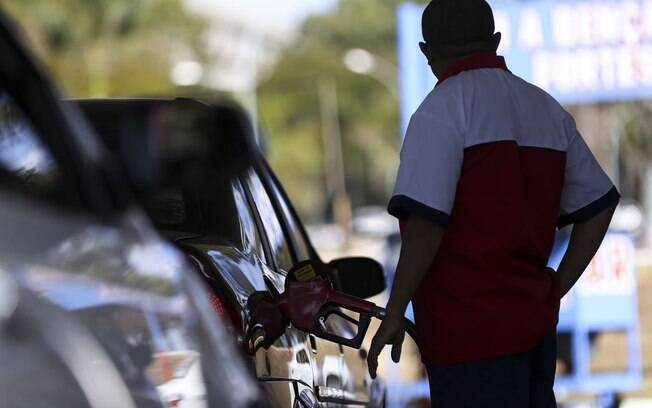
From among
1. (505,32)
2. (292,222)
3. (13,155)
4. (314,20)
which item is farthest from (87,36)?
(314,20)

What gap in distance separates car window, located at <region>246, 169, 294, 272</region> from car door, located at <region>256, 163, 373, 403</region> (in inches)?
5.0

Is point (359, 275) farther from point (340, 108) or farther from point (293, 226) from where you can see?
point (340, 108)

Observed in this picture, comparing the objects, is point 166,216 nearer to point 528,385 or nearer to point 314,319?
point 314,319

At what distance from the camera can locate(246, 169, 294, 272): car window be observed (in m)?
4.70

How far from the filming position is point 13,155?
2.51 m

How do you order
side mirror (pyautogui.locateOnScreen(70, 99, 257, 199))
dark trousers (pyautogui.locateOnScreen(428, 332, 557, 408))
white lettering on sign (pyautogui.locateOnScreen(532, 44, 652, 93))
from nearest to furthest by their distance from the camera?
side mirror (pyautogui.locateOnScreen(70, 99, 257, 199)) → dark trousers (pyautogui.locateOnScreen(428, 332, 557, 408)) → white lettering on sign (pyautogui.locateOnScreen(532, 44, 652, 93))

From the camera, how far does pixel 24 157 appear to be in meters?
2.55

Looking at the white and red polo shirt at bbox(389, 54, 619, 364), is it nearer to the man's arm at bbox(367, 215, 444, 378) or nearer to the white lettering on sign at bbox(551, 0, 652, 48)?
the man's arm at bbox(367, 215, 444, 378)

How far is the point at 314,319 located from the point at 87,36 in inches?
1675

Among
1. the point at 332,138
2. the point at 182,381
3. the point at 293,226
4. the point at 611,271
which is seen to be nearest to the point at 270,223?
the point at 293,226

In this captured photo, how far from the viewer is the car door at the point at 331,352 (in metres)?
4.70

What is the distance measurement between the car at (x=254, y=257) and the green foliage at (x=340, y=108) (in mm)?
74693

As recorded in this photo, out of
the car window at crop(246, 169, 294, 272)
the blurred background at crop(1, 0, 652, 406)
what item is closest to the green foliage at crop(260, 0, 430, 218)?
the blurred background at crop(1, 0, 652, 406)

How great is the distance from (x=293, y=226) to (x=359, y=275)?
314 millimetres
